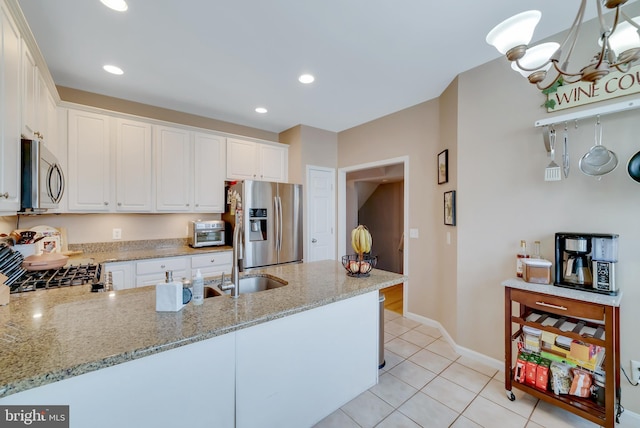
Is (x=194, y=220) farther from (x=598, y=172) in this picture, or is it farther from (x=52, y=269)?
(x=598, y=172)

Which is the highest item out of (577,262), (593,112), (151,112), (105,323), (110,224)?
(151,112)

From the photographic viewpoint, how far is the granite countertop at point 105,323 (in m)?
0.82

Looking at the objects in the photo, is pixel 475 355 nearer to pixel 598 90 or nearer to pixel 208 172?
pixel 598 90

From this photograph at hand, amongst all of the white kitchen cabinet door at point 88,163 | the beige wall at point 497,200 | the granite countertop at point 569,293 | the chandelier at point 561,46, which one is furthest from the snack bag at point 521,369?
the white kitchen cabinet door at point 88,163

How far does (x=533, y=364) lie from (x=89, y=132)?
14.1 feet

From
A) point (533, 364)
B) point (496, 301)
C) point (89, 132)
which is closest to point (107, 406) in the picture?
point (533, 364)

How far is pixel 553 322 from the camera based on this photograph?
1.79 m

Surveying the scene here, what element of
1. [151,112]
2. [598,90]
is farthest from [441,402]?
[151,112]

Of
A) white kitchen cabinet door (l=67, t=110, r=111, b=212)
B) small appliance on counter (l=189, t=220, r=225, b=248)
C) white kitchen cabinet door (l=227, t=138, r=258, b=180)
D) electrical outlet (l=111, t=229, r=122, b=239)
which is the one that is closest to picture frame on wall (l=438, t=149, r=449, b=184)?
white kitchen cabinet door (l=227, t=138, r=258, b=180)

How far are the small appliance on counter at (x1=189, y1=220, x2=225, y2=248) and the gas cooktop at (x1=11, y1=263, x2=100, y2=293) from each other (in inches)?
45.2

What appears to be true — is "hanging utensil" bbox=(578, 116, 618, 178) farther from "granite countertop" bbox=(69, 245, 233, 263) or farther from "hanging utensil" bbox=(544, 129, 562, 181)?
"granite countertop" bbox=(69, 245, 233, 263)

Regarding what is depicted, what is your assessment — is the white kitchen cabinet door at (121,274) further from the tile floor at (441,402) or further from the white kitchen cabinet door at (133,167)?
the tile floor at (441,402)

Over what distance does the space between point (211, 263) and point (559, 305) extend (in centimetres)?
319

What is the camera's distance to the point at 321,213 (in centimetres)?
417
